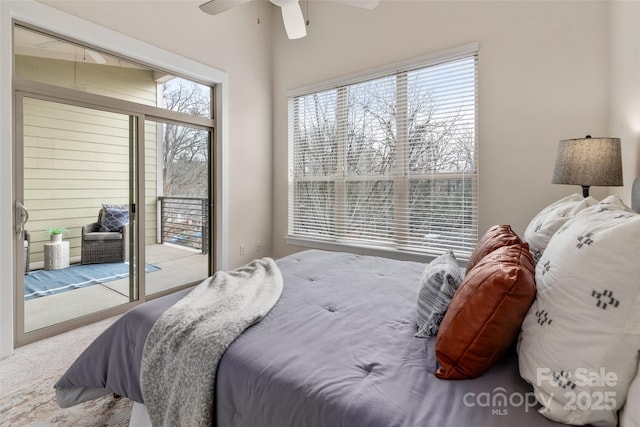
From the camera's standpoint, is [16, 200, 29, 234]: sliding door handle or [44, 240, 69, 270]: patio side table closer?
[16, 200, 29, 234]: sliding door handle

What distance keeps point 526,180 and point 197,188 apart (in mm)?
3138

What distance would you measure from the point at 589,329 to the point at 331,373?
2.08 ft

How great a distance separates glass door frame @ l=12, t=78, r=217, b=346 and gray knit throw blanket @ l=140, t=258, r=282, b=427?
70.2 inches

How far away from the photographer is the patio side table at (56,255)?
8.13 ft

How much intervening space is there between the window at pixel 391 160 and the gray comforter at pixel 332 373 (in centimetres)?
157

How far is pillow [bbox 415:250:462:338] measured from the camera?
44.7 inches

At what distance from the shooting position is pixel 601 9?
220 cm

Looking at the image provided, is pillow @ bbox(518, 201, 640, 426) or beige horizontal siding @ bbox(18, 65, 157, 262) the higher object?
beige horizontal siding @ bbox(18, 65, 157, 262)

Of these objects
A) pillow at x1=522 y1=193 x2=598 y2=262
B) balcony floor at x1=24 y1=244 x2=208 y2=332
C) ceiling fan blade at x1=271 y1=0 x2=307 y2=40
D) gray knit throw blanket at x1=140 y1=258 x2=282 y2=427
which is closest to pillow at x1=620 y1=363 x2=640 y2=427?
pillow at x1=522 y1=193 x2=598 y2=262

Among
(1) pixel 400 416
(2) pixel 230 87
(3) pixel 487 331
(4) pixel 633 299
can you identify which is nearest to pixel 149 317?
(1) pixel 400 416

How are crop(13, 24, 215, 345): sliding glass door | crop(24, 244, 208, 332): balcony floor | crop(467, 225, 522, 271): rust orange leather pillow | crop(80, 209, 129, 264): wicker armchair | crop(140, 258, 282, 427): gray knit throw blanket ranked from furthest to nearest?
crop(80, 209, 129, 264): wicker armchair, crop(24, 244, 208, 332): balcony floor, crop(13, 24, 215, 345): sliding glass door, crop(467, 225, 522, 271): rust orange leather pillow, crop(140, 258, 282, 427): gray knit throw blanket

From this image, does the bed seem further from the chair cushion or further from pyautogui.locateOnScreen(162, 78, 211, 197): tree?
pyautogui.locateOnScreen(162, 78, 211, 197): tree

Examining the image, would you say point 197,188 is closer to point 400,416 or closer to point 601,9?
point 400,416

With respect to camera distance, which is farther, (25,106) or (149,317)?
(25,106)
